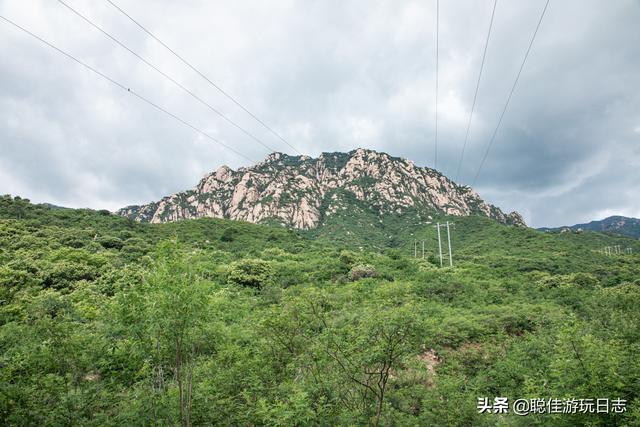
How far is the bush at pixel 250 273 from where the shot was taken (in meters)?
33.1

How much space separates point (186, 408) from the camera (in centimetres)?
1021

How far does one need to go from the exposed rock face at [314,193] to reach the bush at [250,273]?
7403cm

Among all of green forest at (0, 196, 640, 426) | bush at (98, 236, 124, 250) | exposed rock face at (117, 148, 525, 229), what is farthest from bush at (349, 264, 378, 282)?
exposed rock face at (117, 148, 525, 229)

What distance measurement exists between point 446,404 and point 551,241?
72.0 m

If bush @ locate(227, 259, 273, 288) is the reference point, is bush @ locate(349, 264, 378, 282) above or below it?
above

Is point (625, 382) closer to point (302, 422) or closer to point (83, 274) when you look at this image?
point (302, 422)

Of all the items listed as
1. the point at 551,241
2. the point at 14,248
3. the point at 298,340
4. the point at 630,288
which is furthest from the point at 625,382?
the point at 551,241

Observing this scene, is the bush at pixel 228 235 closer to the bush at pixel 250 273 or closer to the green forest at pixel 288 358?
the bush at pixel 250 273

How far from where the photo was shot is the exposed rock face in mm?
119000

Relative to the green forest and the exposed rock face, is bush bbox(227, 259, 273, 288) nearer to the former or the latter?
the green forest

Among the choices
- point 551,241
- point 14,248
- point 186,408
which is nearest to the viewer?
point 186,408

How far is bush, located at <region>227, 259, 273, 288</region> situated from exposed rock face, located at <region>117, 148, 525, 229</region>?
7403 centimetres

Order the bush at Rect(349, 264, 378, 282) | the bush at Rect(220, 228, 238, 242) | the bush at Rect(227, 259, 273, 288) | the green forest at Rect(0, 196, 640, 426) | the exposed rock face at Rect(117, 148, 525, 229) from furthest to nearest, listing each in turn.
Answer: the exposed rock face at Rect(117, 148, 525, 229), the bush at Rect(220, 228, 238, 242), the bush at Rect(349, 264, 378, 282), the bush at Rect(227, 259, 273, 288), the green forest at Rect(0, 196, 640, 426)

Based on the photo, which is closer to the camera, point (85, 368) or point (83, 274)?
point (85, 368)
